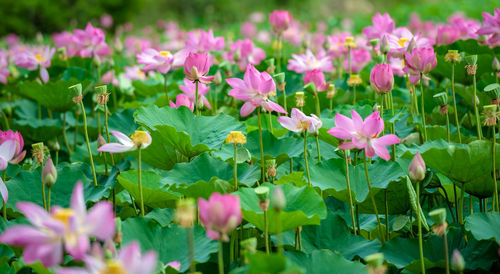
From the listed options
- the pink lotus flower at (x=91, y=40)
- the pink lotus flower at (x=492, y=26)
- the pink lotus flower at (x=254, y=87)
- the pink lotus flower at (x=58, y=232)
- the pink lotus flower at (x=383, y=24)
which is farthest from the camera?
the pink lotus flower at (x=91, y=40)

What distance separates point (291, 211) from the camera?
3.06ft

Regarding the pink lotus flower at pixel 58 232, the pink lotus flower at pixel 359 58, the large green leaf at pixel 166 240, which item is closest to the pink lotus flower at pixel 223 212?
the pink lotus flower at pixel 58 232

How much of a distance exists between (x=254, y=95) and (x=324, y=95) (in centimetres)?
73

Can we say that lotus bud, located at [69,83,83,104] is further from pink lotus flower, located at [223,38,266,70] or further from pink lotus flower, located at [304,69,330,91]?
pink lotus flower, located at [223,38,266,70]

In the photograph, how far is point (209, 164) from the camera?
3.71ft

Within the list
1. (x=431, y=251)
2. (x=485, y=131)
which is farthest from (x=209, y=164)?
(x=485, y=131)

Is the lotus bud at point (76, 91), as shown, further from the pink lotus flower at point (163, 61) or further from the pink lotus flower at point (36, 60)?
the pink lotus flower at point (36, 60)

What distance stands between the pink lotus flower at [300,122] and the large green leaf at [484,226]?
0.35 m

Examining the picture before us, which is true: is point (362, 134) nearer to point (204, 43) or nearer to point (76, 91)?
point (76, 91)

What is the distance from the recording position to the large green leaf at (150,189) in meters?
1.03

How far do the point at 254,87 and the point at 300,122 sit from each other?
13 cm

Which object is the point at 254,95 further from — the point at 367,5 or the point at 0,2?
the point at 367,5

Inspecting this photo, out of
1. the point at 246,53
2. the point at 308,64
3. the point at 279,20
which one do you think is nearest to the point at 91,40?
the point at 246,53

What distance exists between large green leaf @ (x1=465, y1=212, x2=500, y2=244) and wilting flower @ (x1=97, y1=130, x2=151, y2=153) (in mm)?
608
